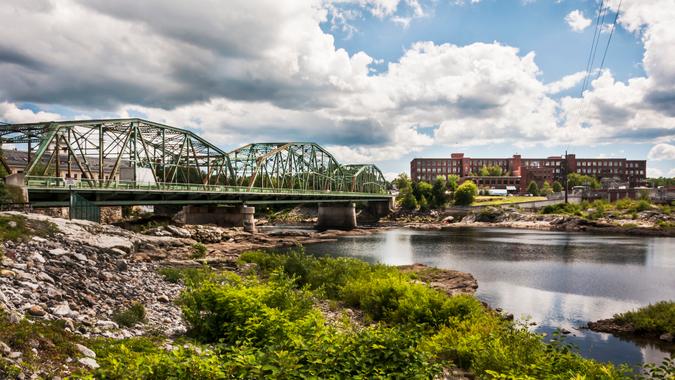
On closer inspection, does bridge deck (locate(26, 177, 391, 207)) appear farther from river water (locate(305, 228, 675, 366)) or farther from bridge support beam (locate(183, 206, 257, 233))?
river water (locate(305, 228, 675, 366))

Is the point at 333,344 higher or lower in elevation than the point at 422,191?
lower

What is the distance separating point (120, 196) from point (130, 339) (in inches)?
1930

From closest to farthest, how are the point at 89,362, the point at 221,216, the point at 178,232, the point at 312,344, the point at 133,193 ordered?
1. the point at 89,362
2. the point at 312,344
3. the point at 178,232
4. the point at 133,193
5. the point at 221,216

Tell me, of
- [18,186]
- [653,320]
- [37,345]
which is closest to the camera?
[37,345]

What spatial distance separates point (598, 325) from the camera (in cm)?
2141

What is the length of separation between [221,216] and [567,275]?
53.9m

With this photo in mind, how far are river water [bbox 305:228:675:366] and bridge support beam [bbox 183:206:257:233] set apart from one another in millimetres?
18194

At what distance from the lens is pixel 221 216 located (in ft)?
243

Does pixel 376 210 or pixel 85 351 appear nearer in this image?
pixel 85 351

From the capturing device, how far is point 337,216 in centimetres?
11144

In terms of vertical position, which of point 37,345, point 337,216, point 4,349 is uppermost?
point 4,349

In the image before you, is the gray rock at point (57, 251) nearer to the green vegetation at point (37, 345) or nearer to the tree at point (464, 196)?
the green vegetation at point (37, 345)

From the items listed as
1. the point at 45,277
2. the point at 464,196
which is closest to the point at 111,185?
the point at 45,277

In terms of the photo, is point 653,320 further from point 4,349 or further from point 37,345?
point 4,349
